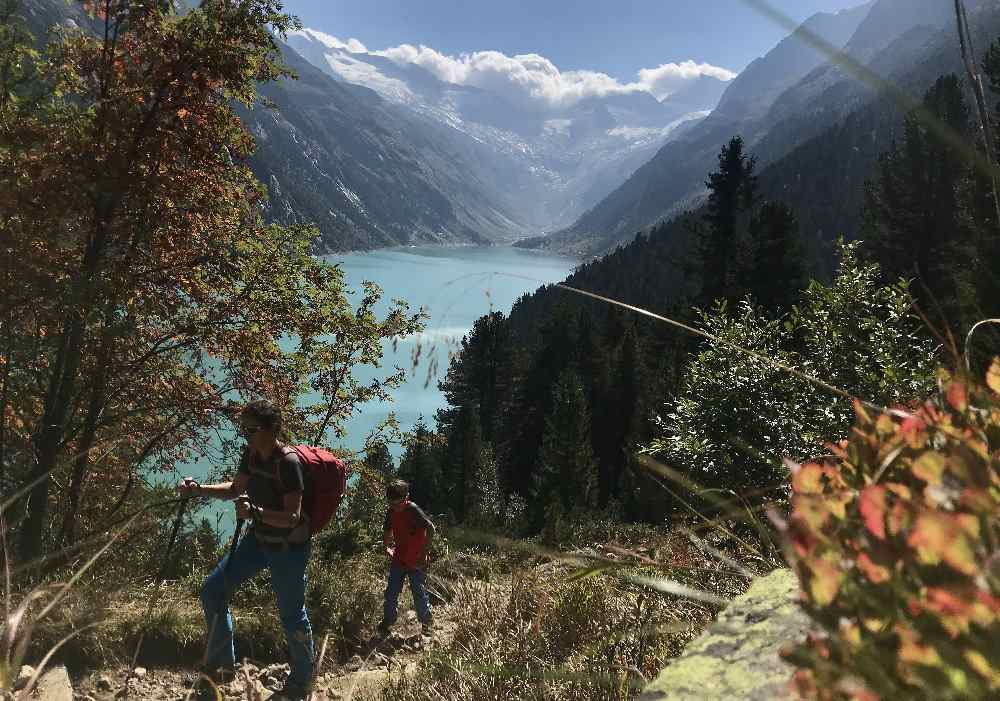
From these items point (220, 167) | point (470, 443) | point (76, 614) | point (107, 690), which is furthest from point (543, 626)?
point (470, 443)

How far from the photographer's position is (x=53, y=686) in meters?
3.81

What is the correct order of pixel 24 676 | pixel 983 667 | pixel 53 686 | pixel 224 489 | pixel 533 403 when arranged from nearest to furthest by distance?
pixel 983 667
pixel 53 686
pixel 24 676
pixel 224 489
pixel 533 403

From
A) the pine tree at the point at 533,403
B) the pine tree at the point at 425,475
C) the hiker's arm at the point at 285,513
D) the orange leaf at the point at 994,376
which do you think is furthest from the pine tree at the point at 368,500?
the pine tree at the point at 533,403

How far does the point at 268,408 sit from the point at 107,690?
262 centimetres

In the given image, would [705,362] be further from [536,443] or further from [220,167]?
[536,443]

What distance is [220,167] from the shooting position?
8.37m

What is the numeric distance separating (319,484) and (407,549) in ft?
8.76

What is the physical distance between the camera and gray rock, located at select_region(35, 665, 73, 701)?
354 centimetres

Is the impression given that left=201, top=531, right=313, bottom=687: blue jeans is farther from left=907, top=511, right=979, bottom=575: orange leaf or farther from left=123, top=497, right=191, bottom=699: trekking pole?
left=907, top=511, right=979, bottom=575: orange leaf

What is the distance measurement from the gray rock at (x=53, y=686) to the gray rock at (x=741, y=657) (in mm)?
3715

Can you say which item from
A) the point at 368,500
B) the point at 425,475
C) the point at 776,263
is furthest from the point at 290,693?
the point at 425,475

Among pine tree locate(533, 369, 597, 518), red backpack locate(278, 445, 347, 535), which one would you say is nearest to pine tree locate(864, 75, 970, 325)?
pine tree locate(533, 369, 597, 518)

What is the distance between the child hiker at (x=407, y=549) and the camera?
6664 millimetres

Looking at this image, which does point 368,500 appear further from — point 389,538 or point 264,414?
point 264,414
